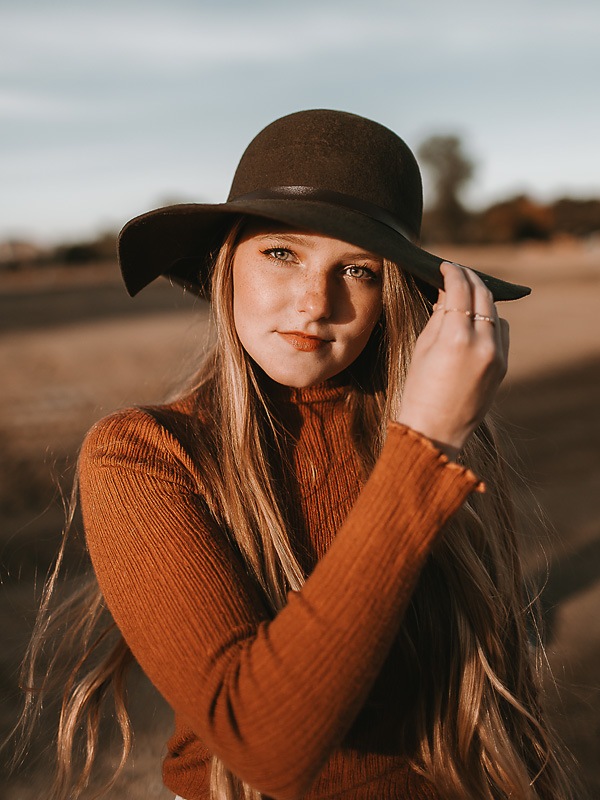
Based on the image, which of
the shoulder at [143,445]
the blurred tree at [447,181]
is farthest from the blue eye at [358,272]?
the blurred tree at [447,181]

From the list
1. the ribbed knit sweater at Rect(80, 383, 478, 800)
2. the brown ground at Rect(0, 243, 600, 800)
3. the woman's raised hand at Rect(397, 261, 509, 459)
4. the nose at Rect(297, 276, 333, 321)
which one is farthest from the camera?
the brown ground at Rect(0, 243, 600, 800)

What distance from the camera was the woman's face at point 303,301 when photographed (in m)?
1.57

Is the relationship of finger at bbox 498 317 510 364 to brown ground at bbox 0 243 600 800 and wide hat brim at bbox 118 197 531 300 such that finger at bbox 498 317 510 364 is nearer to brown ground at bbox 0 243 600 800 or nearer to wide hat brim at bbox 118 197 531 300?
wide hat brim at bbox 118 197 531 300

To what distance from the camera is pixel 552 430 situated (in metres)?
7.16

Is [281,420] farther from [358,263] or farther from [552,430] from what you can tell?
[552,430]

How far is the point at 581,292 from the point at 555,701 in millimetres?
20419

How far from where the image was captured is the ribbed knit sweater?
1.12 m

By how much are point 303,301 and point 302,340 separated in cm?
8

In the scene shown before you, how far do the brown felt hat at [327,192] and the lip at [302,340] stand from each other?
22 centimetres

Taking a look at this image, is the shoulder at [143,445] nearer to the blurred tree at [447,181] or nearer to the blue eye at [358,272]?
the blue eye at [358,272]

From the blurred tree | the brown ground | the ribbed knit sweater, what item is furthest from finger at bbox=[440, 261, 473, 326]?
the blurred tree

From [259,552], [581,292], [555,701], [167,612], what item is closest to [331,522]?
[259,552]

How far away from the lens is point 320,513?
1737mm

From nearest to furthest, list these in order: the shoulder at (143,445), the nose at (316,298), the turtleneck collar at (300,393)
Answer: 1. the shoulder at (143,445)
2. the nose at (316,298)
3. the turtleneck collar at (300,393)
